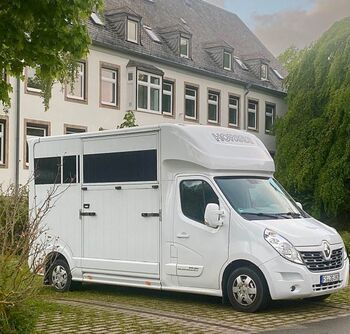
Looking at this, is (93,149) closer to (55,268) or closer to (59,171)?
(59,171)

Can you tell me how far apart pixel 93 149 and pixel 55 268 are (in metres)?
2.35

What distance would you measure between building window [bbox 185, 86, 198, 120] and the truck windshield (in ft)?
92.3

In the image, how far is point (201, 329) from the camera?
387 inches

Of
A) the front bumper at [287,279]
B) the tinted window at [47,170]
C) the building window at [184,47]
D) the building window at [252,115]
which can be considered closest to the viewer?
the front bumper at [287,279]

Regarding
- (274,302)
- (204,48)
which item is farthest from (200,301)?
(204,48)

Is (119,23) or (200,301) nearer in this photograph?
(200,301)

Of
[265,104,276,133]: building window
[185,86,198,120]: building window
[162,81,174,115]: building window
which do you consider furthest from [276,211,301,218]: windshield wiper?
[265,104,276,133]: building window

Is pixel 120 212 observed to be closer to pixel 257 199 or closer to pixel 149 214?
pixel 149 214

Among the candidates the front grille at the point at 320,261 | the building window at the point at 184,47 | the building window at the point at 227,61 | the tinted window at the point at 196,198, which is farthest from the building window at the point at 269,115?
the front grille at the point at 320,261

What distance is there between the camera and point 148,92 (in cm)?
3716

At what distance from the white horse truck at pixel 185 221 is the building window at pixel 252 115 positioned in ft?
108

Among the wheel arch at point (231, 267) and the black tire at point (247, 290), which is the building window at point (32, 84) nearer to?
the wheel arch at point (231, 267)

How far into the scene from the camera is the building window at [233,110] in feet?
146

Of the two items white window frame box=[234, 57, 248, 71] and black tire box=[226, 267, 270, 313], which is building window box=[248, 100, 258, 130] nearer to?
white window frame box=[234, 57, 248, 71]
